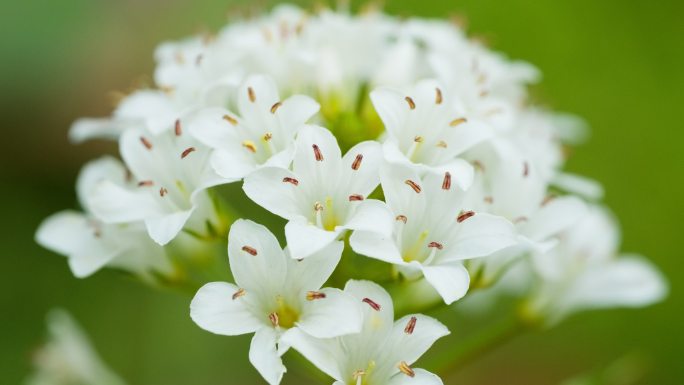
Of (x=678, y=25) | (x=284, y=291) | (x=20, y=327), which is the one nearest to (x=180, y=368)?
(x=20, y=327)

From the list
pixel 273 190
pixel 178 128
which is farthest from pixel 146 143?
Answer: pixel 273 190

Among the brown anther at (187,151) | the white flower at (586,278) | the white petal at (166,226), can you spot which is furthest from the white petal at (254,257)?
the white flower at (586,278)

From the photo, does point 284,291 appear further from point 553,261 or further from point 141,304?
point 141,304

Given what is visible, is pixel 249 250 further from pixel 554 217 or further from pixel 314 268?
pixel 554 217

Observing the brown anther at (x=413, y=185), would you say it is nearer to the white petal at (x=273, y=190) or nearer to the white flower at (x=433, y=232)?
the white flower at (x=433, y=232)

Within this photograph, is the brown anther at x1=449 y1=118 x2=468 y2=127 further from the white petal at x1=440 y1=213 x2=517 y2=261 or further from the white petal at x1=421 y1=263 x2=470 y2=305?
the white petal at x1=421 y1=263 x2=470 y2=305

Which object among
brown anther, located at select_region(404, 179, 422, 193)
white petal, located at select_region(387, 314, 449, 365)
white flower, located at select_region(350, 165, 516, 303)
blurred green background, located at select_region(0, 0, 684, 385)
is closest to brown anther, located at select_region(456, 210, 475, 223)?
white flower, located at select_region(350, 165, 516, 303)
